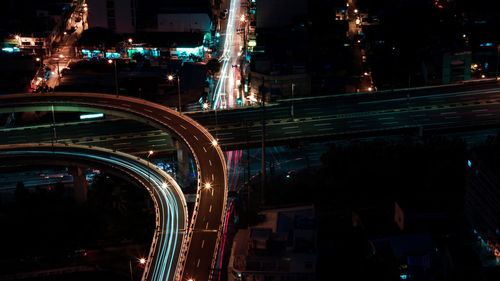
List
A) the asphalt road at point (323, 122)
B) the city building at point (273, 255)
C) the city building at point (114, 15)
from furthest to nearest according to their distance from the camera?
the city building at point (114, 15), the asphalt road at point (323, 122), the city building at point (273, 255)

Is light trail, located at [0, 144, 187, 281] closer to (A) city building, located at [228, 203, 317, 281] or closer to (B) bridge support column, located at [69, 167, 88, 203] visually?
(B) bridge support column, located at [69, 167, 88, 203]

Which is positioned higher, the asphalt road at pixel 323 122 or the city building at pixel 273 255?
the asphalt road at pixel 323 122

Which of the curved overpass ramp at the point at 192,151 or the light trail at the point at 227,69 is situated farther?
the light trail at the point at 227,69

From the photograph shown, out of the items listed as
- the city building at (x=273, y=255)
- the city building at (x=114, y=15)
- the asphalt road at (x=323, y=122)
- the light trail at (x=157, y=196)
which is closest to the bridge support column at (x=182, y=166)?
the asphalt road at (x=323, y=122)

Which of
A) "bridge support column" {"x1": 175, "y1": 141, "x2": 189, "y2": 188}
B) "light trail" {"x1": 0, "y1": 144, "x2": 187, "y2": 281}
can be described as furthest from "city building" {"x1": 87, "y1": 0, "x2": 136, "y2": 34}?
"light trail" {"x1": 0, "y1": 144, "x2": 187, "y2": 281}

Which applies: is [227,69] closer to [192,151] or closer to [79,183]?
[192,151]

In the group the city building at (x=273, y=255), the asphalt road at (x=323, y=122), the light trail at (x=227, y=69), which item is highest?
the light trail at (x=227, y=69)

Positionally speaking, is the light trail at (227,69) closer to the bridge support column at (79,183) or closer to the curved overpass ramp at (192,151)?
the curved overpass ramp at (192,151)
